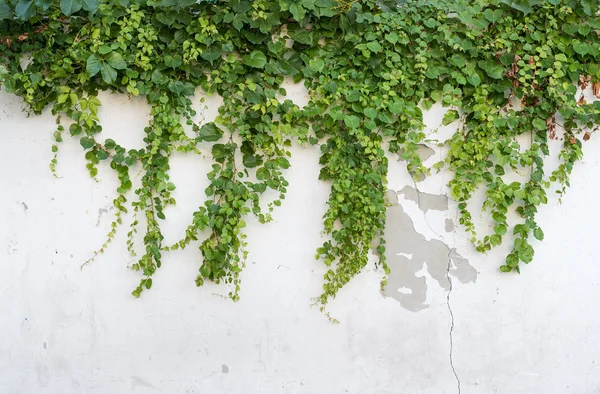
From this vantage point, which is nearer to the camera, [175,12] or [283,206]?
[175,12]

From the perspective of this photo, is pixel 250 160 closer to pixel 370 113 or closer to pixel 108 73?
pixel 370 113

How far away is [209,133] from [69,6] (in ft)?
3.03

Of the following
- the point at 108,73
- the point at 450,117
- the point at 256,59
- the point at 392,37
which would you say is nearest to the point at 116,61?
the point at 108,73

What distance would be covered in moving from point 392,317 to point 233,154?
1274 millimetres

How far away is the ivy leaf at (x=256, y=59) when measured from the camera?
3037 millimetres

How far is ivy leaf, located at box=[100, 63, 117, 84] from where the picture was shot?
296cm

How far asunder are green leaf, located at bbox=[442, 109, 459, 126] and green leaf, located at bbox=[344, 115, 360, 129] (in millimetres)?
491

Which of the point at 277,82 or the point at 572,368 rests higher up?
the point at 277,82

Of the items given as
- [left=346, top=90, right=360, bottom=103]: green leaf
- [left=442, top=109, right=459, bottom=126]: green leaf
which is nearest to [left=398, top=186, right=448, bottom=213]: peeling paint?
[left=442, top=109, right=459, bottom=126]: green leaf

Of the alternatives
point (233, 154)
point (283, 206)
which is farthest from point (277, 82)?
point (283, 206)

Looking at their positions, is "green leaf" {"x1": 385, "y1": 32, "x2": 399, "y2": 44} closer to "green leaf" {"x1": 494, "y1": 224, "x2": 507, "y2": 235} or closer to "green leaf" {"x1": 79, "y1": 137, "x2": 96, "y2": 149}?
"green leaf" {"x1": 494, "y1": 224, "x2": 507, "y2": 235}

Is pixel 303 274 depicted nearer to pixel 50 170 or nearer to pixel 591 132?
pixel 50 170

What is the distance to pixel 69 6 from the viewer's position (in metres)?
2.80

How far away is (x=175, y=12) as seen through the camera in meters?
3.01
